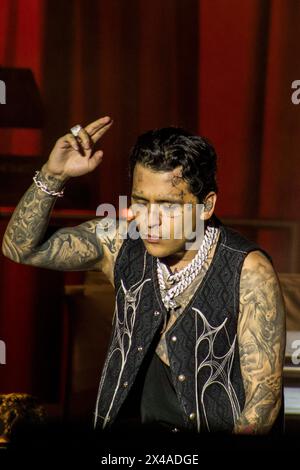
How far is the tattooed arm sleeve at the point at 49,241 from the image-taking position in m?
2.39

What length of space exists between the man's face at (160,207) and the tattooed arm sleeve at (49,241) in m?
0.22

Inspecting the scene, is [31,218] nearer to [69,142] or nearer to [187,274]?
[69,142]

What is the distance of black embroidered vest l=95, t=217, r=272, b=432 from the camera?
2312 millimetres

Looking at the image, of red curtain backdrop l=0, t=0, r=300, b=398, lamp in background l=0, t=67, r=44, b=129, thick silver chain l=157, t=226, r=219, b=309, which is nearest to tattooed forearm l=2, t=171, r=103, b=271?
thick silver chain l=157, t=226, r=219, b=309

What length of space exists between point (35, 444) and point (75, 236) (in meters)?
0.93

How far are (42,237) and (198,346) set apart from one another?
0.46 m

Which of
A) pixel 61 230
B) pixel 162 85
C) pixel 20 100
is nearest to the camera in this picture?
pixel 61 230

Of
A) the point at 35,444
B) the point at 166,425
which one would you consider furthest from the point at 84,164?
the point at 35,444

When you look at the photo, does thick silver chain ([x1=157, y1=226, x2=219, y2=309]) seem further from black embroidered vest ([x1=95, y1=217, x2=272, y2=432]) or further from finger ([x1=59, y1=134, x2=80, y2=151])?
finger ([x1=59, y1=134, x2=80, y2=151])

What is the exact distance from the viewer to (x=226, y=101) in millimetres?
4211

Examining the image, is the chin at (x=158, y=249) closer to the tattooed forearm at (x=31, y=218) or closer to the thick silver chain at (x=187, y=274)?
the thick silver chain at (x=187, y=274)

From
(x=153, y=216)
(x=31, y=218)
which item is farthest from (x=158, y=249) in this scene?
(x=31, y=218)

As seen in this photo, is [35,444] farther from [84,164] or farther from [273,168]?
[273,168]

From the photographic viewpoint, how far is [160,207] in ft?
7.51
